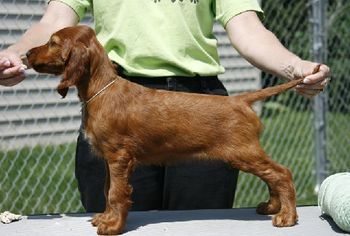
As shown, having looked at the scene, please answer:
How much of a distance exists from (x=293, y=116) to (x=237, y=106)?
18.2 feet

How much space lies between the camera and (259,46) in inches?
102

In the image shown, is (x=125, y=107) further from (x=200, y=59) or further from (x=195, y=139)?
(x=200, y=59)

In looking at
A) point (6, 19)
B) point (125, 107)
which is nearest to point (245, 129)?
point (125, 107)

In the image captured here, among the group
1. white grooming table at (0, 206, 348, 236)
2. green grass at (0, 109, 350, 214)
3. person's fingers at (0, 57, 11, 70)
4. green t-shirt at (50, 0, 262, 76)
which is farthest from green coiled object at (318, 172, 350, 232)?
green grass at (0, 109, 350, 214)

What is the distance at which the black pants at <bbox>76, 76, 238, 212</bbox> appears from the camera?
9.00ft

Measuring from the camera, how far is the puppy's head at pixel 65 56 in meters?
2.18

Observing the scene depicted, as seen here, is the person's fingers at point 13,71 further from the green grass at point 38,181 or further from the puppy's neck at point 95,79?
the green grass at point 38,181

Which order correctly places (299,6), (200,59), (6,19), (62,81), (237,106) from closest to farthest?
(62,81), (237,106), (200,59), (6,19), (299,6)

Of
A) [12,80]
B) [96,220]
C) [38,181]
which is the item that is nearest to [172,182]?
[96,220]

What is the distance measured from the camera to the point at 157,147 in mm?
2295

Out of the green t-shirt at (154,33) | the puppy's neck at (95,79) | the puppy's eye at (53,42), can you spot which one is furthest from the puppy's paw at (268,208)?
the puppy's eye at (53,42)

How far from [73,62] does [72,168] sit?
3.69 meters

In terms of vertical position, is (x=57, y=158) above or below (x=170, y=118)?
below

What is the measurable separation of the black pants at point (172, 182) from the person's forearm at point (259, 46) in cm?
19
